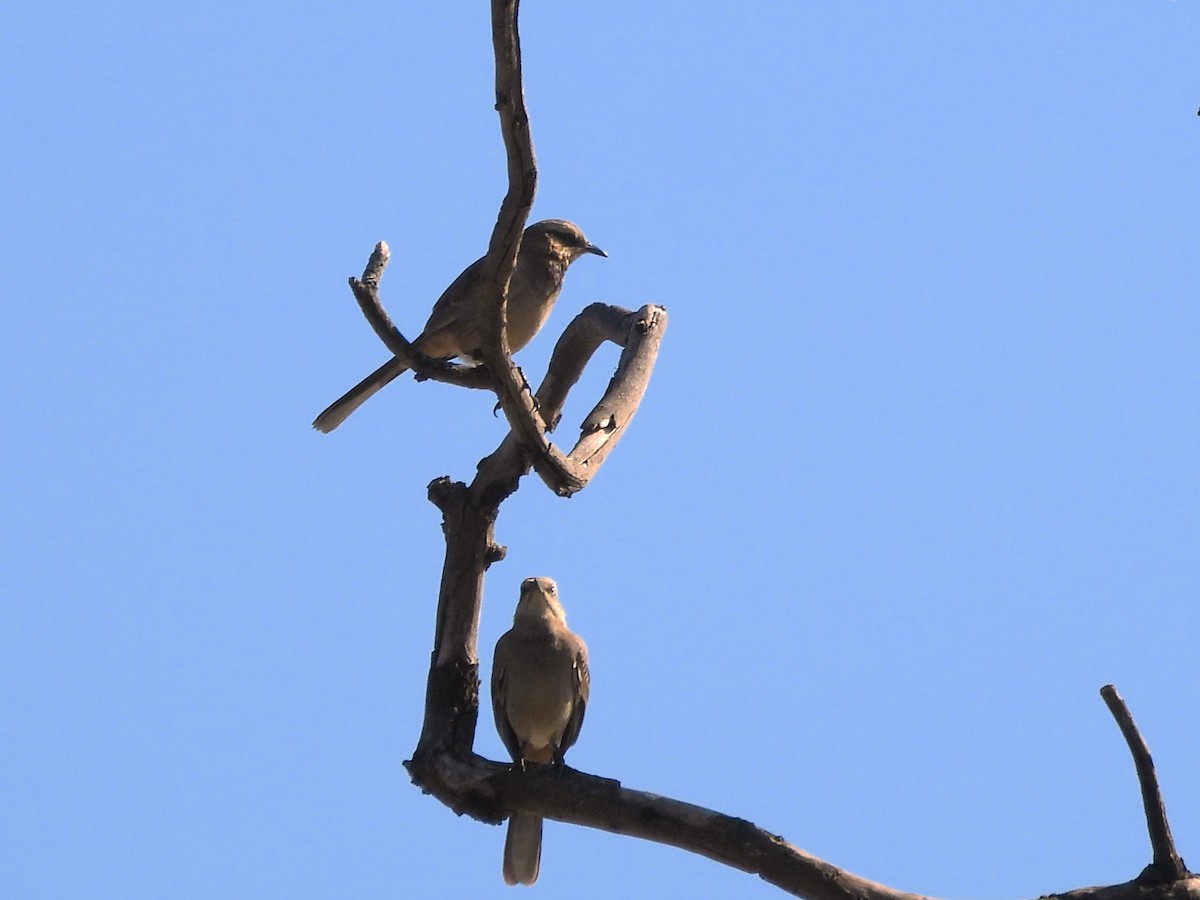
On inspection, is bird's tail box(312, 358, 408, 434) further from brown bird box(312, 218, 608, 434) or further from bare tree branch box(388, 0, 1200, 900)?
bare tree branch box(388, 0, 1200, 900)

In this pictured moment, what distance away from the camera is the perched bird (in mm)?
6391

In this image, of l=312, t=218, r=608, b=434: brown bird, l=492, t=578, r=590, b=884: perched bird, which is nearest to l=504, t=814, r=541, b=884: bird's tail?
l=492, t=578, r=590, b=884: perched bird

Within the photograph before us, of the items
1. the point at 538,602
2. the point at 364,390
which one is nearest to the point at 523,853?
the point at 538,602

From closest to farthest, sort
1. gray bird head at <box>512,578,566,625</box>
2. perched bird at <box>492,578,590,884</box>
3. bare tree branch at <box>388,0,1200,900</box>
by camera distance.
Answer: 1. bare tree branch at <box>388,0,1200,900</box>
2. perched bird at <box>492,578,590,884</box>
3. gray bird head at <box>512,578,566,625</box>

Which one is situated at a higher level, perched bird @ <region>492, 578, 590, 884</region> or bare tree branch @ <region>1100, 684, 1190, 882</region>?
perched bird @ <region>492, 578, 590, 884</region>

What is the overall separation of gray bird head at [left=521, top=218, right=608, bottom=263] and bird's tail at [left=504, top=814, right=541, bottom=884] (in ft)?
9.36

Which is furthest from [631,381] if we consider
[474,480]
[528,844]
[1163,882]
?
[1163,882]

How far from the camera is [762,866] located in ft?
14.1

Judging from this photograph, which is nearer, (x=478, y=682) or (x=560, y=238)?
(x=478, y=682)

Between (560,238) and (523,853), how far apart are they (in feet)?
10.0

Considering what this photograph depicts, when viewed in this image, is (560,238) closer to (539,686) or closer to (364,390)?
(364,390)

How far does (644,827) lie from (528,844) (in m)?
1.41

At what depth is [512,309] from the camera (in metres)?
6.83

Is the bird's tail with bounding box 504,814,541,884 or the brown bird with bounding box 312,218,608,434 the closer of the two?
the bird's tail with bounding box 504,814,541,884
